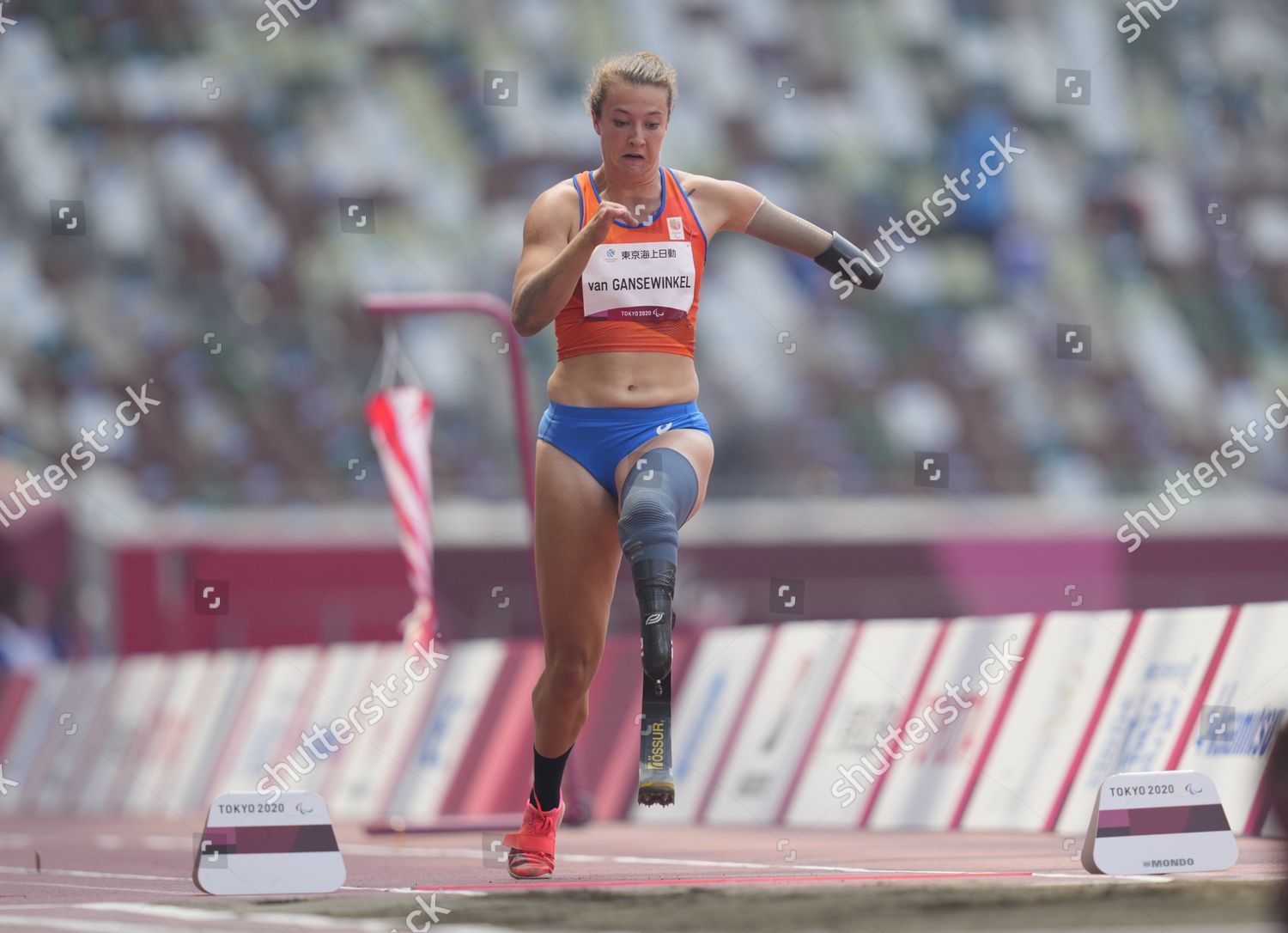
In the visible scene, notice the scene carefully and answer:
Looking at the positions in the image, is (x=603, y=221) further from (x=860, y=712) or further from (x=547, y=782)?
(x=860, y=712)

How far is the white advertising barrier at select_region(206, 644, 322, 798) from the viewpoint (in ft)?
56.0

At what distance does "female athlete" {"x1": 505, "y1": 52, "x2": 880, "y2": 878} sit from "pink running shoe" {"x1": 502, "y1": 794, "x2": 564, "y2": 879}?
36 cm

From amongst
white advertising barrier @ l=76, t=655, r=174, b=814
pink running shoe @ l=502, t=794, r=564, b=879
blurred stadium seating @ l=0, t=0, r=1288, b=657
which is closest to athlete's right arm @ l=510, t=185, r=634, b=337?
pink running shoe @ l=502, t=794, r=564, b=879

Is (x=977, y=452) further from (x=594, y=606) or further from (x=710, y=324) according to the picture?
(x=594, y=606)

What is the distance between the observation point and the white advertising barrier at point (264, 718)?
17078mm

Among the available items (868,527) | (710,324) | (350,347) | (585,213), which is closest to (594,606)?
(585,213)

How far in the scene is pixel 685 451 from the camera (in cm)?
593

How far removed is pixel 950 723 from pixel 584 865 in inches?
147

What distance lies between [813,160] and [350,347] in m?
9.85

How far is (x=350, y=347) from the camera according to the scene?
101ft

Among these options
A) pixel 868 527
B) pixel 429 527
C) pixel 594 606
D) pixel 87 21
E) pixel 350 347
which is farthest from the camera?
pixel 87 21

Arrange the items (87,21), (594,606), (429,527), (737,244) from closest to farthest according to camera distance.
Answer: (594,606) < (429,527) < (87,21) < (737,244)

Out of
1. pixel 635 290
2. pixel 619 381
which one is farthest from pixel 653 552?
pixel 635 290

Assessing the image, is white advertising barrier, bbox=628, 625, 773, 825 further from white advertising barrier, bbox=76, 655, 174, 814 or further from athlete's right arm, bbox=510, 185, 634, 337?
white advertising barrier, bbox=76, 655, 174, 814
